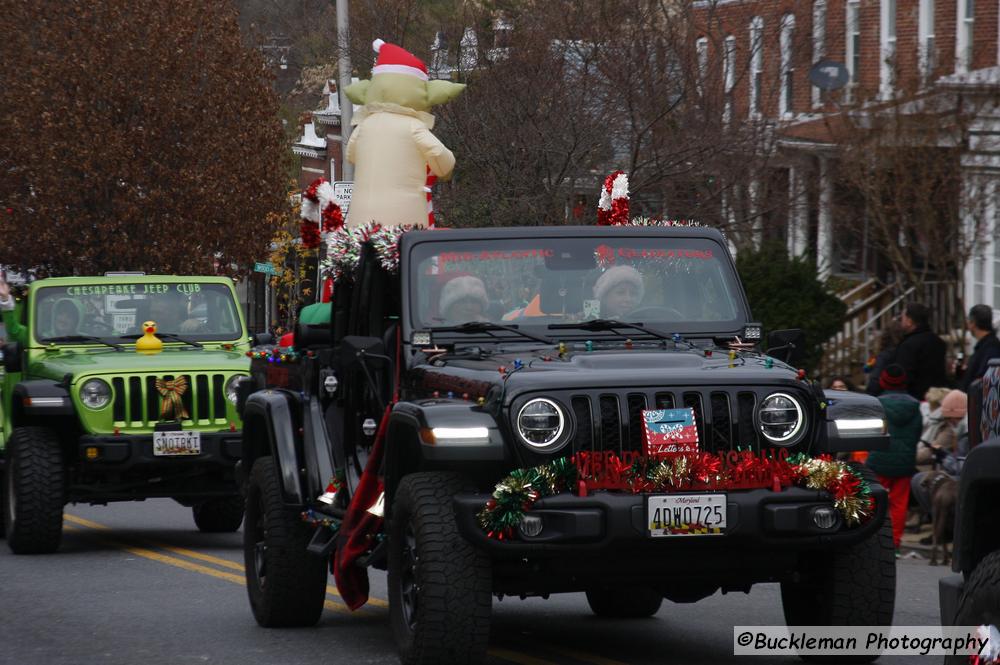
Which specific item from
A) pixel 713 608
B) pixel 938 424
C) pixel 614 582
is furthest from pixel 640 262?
pixel 938 424

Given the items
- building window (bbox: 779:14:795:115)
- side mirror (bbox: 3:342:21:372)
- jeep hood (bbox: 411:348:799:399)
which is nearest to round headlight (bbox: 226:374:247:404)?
side mirror (bbox: 3:342:21:372)

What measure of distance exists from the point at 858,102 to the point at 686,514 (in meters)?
16.3

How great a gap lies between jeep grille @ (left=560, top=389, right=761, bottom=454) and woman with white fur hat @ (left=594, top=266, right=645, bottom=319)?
1300 millimetres

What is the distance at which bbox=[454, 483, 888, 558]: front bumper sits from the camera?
731cm

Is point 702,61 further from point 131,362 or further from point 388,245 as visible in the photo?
point 388,245

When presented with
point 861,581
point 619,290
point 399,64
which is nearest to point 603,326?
point 619,290

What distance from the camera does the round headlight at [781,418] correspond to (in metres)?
7.72

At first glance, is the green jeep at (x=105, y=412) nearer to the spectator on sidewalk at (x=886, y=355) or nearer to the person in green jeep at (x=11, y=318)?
the person in green jeep at (x=11, y=318)

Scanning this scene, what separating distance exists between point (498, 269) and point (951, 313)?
50.5 ft

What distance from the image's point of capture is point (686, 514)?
739cm

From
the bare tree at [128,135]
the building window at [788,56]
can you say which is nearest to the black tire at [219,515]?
the building window at [788,56]

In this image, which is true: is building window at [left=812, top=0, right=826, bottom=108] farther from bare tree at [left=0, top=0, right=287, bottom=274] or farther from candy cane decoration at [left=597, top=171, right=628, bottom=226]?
candy cane decoration at [left=597, top=171, right=628, bottom=226]

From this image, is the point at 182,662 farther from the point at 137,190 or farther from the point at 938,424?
the point at 137,190

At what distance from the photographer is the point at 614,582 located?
25.3 ft
